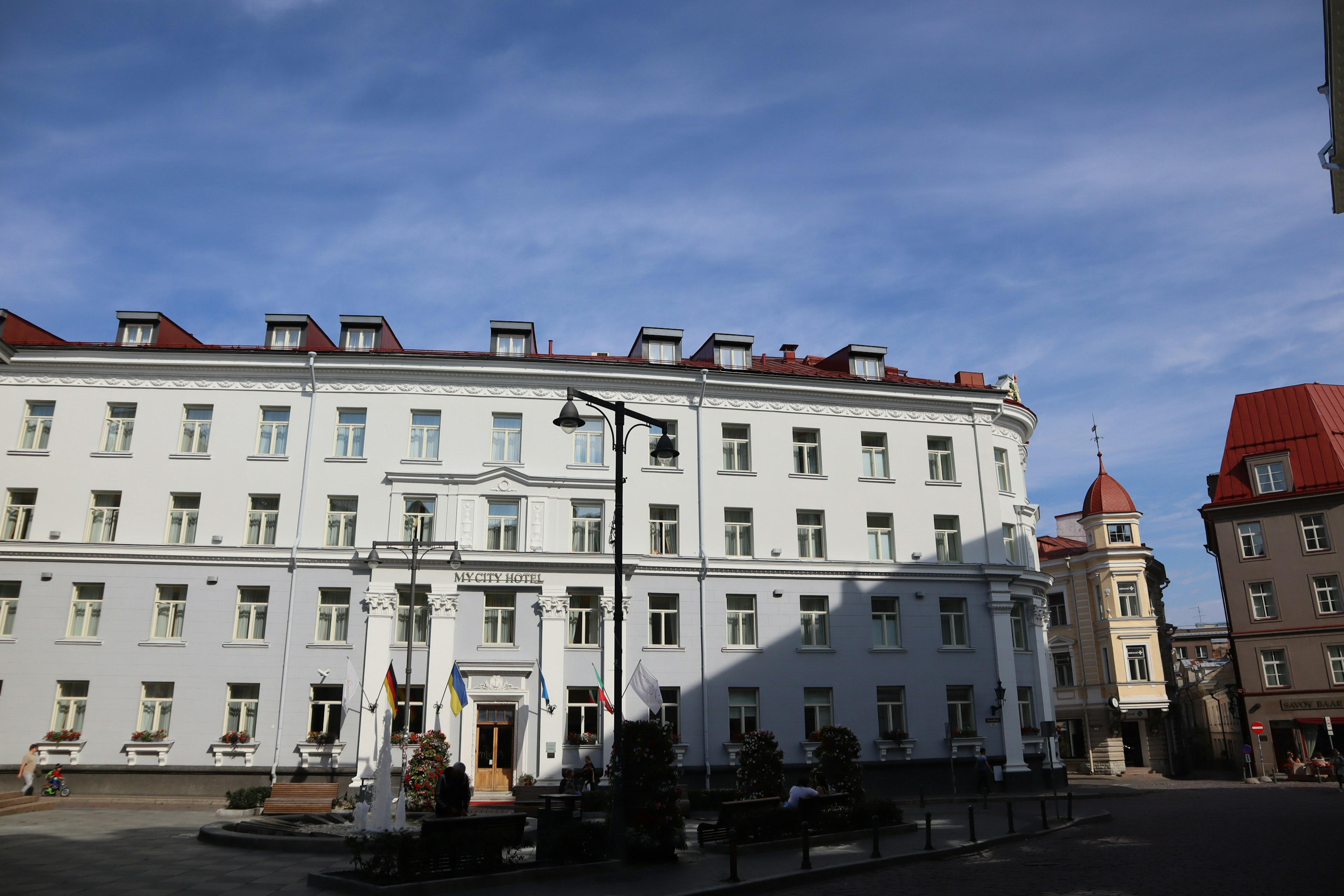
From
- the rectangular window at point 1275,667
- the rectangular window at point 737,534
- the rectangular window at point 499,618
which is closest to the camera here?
the rectangular window at point 499,618

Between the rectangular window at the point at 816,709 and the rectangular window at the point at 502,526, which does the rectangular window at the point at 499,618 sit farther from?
the rectangular window at the point at 816,709

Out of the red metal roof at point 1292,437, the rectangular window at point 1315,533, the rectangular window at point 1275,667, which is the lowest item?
the rectangular window at point 1275,667

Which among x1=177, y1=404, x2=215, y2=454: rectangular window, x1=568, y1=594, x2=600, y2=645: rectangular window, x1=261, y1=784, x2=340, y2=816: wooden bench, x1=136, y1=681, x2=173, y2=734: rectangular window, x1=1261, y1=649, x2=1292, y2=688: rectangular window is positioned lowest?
x1=261, y1=784, x2=340, y2=816: wooden bench

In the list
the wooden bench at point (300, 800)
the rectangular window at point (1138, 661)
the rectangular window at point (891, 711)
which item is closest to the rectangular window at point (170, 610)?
the wooden bench at point (300, 800)

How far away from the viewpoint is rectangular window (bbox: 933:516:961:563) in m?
36.6

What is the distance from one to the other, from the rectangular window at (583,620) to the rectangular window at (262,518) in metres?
10.8

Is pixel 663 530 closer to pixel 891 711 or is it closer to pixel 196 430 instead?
pixel 891 711

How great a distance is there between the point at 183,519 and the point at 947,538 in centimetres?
2873

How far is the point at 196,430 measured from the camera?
33.6 metres

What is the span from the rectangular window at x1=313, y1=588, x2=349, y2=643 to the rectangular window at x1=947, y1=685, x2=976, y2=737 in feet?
72.4

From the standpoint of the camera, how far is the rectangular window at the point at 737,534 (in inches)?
1363

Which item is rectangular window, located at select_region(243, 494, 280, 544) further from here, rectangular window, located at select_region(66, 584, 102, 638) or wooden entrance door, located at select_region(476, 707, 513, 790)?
wooden entrance door, located at select_region(476, 707, 513, 790)

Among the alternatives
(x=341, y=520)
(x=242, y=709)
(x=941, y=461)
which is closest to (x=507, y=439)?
(x=341, y=520)

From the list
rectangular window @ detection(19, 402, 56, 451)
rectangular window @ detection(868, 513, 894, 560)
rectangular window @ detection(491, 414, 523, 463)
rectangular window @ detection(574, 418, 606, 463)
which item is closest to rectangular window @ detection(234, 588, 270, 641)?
rectangular window @ detection(491, 414, 523, 463)
